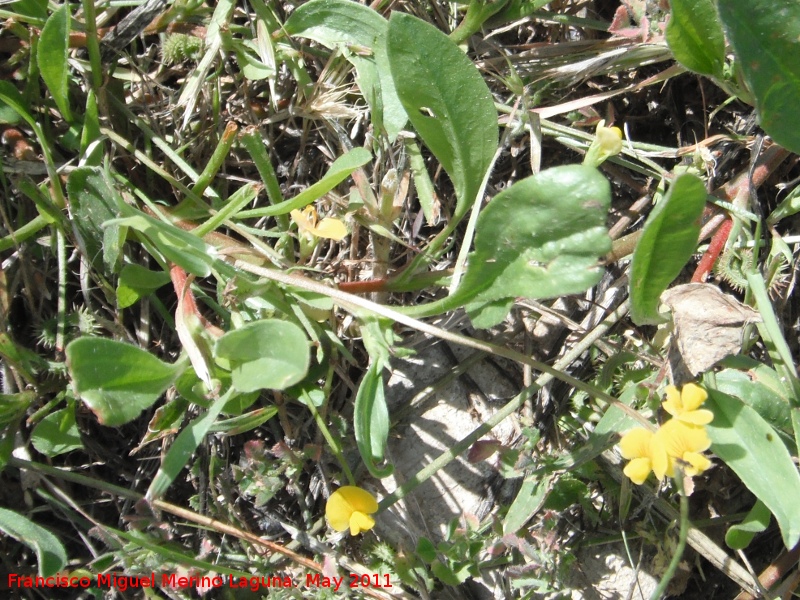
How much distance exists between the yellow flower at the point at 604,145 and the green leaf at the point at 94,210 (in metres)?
1.25

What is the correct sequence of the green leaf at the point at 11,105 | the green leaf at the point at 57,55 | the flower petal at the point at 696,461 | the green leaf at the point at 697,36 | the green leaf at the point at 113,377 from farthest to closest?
the green leaf at the point at 11,105
the green leaf at the point at 57,55
the green leaf at the point at 697,36
the green leaf at the point at 113,377
the flower petal at the point at 696,461

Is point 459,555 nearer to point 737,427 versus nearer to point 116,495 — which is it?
point 737,427

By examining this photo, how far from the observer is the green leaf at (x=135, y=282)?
1884 mm

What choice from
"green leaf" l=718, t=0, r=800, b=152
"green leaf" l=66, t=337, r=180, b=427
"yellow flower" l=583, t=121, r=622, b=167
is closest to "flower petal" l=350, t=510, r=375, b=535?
"green leaf" l=66, t=337, r=180, b=427

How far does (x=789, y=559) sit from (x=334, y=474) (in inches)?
54.1

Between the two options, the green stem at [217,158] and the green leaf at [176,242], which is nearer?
the green leaf at [176,242]

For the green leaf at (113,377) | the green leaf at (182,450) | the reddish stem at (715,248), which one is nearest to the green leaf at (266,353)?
the green leaf at (182,450)

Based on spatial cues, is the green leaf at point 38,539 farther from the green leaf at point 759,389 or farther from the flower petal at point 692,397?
the green leaf at point 759,389

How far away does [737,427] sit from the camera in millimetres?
1632

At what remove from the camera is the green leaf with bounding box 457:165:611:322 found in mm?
1416

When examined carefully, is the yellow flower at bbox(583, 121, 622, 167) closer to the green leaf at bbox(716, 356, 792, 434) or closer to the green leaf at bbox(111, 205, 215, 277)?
the green leaf at bbox(716, 356, 792, 434)

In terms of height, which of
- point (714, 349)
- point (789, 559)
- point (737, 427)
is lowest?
point (789, 559)

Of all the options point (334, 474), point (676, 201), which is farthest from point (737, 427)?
point (334, 474)

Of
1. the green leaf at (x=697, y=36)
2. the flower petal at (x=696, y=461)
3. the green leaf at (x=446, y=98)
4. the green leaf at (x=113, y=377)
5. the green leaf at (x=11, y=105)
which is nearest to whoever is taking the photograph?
the flower petal at (x=696, y=461)
